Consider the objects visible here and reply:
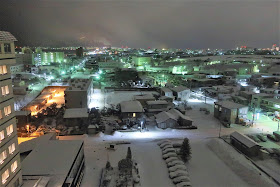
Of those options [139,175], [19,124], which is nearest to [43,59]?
[19,124]

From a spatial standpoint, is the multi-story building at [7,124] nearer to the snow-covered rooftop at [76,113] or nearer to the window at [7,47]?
the window at [7,47]

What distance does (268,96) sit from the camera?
17359 mm

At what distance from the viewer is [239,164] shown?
9.18 meters

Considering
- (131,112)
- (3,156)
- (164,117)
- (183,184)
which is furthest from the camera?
(131,112)

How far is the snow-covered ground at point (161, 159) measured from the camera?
8.26 meters

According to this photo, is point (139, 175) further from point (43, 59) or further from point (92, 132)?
point (43, 59)

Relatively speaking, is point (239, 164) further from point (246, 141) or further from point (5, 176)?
point (5, 176)

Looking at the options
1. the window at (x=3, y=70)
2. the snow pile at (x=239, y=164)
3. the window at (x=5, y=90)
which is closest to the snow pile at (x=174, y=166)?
the snow pile at (x=239, y=164)

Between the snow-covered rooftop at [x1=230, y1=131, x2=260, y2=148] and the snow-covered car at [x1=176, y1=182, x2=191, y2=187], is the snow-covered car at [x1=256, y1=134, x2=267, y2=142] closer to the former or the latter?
the snow-covered rooftop at [x1=230, y1=131, x2=260, y2=148]

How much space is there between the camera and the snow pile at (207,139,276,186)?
323 inches

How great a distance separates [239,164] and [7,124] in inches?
343

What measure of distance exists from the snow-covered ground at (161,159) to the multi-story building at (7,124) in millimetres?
2744

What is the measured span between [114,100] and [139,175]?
11.6m

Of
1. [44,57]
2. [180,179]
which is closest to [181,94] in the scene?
[180,179]
